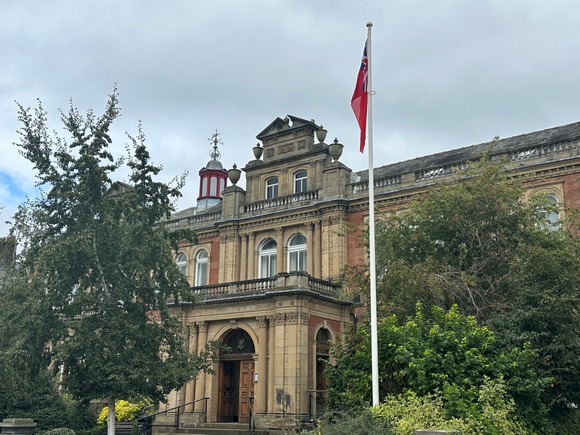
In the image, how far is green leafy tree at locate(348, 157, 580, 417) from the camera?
59.5 ft

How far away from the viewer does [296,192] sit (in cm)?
3441

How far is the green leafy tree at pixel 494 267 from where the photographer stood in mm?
18141

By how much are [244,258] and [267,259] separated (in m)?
1.30

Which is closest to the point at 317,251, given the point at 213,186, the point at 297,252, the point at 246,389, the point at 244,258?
the point at 297,252

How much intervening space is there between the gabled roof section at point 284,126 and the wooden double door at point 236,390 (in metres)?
12.7

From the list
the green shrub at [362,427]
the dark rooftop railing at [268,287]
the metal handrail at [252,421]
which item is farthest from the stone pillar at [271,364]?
the green shrub at [362,427]

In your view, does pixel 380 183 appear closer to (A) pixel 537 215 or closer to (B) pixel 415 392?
(A) pixel 537 215

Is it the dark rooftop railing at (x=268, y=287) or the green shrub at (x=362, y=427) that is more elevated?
the dark rooftop railing at (x=268, y=287)

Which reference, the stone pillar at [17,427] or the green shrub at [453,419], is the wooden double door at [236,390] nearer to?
the stone pillar at [17,427]

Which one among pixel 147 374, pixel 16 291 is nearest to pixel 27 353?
pixel 16 291

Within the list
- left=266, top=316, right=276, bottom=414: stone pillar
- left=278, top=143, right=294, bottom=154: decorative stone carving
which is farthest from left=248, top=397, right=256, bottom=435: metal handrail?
left=278, top=143, right=294, bottom=154: decorative stone carving

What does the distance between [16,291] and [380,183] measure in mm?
17456

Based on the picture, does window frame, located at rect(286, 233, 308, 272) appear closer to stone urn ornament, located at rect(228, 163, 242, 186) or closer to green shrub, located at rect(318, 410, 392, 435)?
stone urn ornament, located at rect(228, 163, 242, 186)

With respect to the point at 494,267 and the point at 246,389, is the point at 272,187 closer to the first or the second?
the point at 246,389
